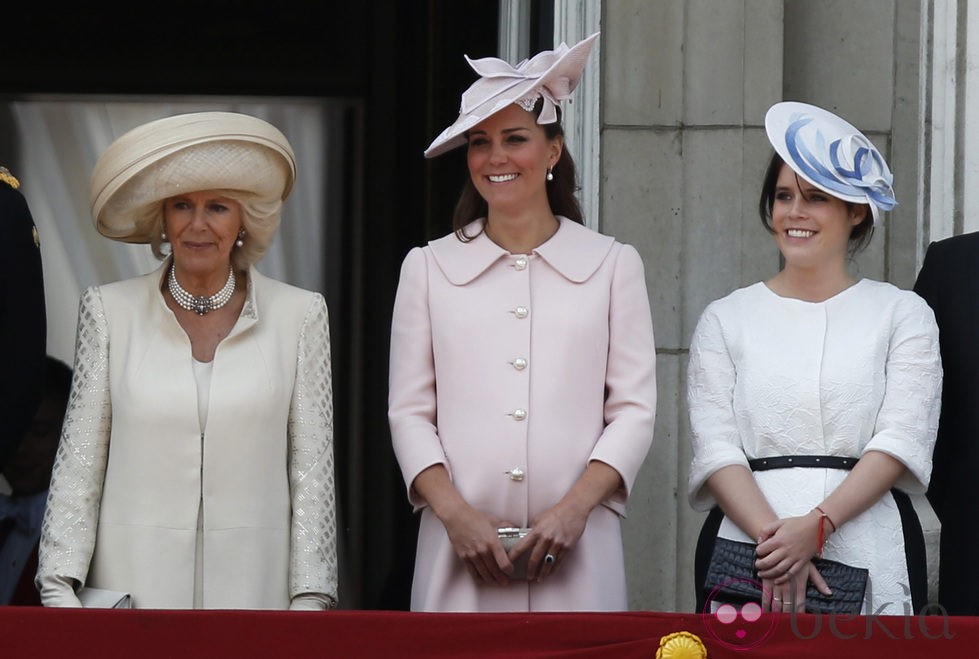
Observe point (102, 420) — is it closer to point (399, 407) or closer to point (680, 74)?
point (399, 407)

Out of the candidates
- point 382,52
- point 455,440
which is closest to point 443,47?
point 382,52

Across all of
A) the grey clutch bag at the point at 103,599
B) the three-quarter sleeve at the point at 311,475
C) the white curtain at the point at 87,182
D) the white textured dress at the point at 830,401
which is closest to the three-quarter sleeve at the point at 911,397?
the white textured dress at the point at 830,401

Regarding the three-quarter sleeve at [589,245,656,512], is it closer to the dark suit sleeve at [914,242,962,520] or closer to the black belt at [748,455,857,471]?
the black belt at [748,455,857,471]

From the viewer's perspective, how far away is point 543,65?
13.6 feet

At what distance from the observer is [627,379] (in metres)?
4.04

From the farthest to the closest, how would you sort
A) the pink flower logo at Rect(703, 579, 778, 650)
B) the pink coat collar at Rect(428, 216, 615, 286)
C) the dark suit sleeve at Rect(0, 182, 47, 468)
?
1. the pink coat collar at Rect(428, 216, 615, 286)
2. the dark suit sleeve at Rect(0, 182, 47, 468)
3. the pink flower logo at Rect(703, 579, 778, 650)

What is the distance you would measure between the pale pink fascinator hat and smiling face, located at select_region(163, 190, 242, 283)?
530mm

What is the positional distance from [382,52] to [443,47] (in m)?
0.42

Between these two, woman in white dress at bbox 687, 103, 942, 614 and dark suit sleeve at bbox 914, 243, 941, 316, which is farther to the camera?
dark suit sleeve at bbox 914, 243, 941, 316

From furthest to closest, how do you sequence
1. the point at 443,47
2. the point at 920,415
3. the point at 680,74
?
the point at 443,47, the point at 680,74, the point at 920,415

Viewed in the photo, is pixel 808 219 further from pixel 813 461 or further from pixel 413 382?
pixel 413 382

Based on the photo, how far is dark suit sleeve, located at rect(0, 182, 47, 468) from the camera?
3.99m

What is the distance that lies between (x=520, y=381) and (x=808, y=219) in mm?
765

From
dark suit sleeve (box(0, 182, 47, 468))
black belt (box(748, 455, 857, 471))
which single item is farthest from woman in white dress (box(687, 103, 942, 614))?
dark suit sleeve (box(0, 182, 47, 468))
